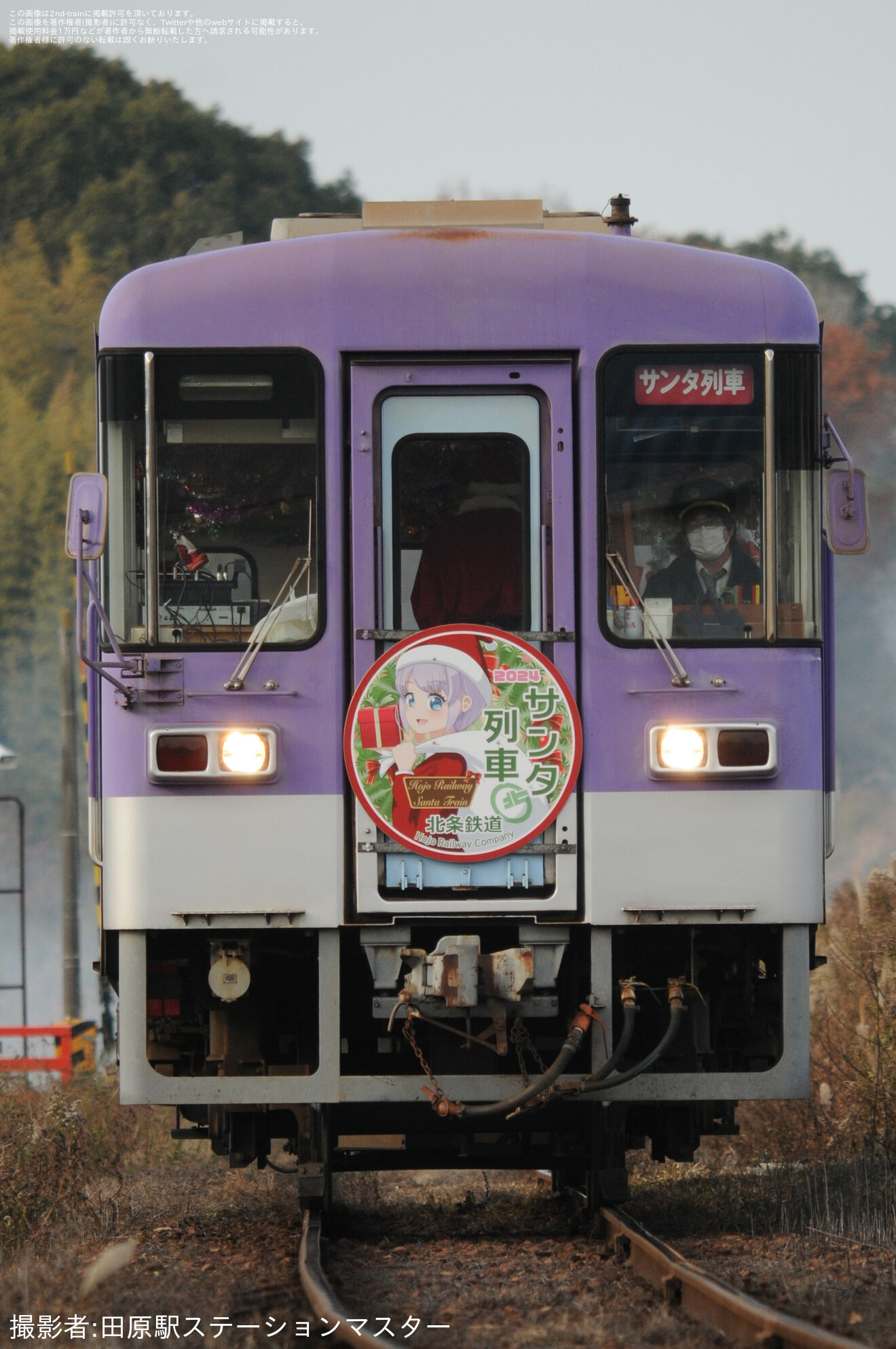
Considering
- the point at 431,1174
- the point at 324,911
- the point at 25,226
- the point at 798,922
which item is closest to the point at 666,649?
the point at 798,922

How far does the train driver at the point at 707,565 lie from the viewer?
6680mm

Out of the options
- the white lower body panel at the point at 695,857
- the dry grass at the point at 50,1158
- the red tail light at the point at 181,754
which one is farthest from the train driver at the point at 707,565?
the dry grass at the point at 50,1158

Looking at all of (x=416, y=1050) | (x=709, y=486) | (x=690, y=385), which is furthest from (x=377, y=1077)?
(x=690, y=385)

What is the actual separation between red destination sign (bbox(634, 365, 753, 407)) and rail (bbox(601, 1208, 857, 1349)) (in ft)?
9.69

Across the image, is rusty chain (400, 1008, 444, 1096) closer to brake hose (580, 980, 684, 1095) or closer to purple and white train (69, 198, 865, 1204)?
purple and white train (69, 198, 865, 1204)

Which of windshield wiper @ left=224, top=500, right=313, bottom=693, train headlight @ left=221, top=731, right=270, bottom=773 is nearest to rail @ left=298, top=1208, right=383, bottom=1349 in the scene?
train headlight @ left=221, top=731, right=270, bottom=773

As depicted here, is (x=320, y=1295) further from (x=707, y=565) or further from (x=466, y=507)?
(x=707, y=565)

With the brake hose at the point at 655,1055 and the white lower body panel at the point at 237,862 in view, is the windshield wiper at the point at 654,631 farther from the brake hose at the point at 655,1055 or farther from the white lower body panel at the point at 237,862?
the white lower body panel at the point at 237,862

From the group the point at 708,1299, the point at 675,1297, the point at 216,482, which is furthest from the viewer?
the point at 216,482

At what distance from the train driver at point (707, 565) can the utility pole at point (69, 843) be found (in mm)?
13388

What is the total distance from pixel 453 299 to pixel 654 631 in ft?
4.65

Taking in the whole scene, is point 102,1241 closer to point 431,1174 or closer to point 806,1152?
point 806,1152

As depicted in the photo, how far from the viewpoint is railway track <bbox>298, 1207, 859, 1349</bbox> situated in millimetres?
4574

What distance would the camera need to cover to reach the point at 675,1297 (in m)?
5.52
